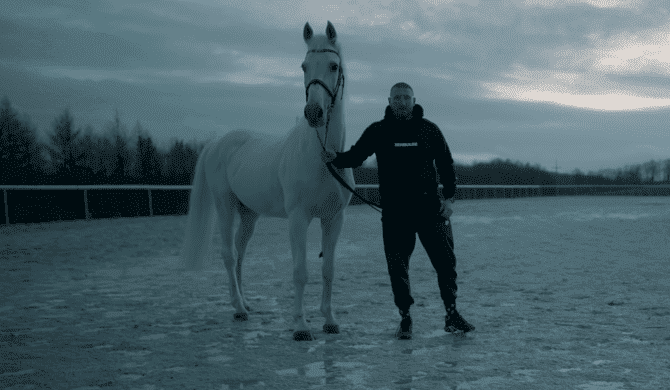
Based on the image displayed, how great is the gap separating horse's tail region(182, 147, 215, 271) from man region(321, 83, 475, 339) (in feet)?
8.19

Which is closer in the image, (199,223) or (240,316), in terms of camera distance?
(240,316)

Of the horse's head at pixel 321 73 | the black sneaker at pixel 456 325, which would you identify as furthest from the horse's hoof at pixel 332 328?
the horse's head at pixel 321 73

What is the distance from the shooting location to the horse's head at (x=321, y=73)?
3.89 m

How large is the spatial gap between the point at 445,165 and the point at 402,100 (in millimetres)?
589

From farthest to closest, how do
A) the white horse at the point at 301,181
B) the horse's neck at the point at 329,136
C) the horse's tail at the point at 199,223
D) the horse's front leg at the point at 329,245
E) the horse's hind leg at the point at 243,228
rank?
the horse's tail at the point at 199,223, the horse's hind leg at the point at 243,228, the horse's front leg at the point at 329,245, the horse's neck at the point at 329,136, the white horse at the point at 301,181

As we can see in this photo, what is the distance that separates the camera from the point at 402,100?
4.19m

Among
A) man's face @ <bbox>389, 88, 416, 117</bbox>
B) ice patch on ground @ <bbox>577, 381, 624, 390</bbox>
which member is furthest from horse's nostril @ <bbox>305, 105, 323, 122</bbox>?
ice patch on ground @ <bbox>577, 381, 624, 390</bbox>

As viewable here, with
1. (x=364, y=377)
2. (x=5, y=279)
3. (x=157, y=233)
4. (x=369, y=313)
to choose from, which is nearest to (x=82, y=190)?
(x=157, y=233)

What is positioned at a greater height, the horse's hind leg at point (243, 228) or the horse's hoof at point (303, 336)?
the horse's hind leg at point (243, 228)

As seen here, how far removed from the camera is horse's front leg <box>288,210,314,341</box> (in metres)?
4.19

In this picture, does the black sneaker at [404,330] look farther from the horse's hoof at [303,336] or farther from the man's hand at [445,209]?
the man's hand at [445,209]

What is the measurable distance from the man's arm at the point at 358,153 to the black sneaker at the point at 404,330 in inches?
47.2

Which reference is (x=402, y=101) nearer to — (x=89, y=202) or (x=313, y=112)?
(x=313, y=112)

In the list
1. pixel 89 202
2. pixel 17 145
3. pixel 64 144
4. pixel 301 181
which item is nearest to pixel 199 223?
pixel 301 181
